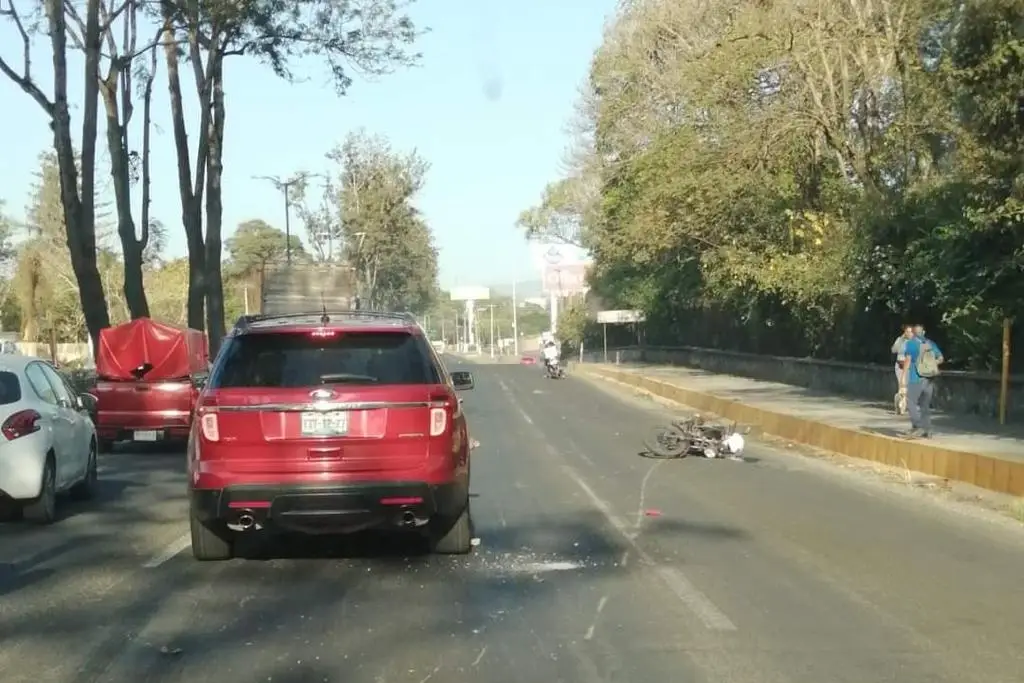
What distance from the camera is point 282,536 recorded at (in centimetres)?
1092

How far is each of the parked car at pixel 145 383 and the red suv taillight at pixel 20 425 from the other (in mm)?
7484

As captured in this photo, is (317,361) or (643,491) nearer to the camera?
(317,361)

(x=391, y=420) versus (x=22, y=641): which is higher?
(x=391, y=420)

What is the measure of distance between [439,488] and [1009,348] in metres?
14.8

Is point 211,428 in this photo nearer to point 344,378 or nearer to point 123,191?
point 344,378

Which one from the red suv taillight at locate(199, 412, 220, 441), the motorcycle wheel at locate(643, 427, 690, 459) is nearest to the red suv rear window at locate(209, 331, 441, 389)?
the red suv taillight at locate(199, 412, 220, 441)

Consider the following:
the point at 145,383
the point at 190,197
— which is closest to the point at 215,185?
the point at 190,197

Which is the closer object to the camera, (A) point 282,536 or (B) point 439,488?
(B) point 439,488

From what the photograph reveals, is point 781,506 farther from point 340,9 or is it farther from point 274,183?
point 274,183

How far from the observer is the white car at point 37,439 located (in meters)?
11.5

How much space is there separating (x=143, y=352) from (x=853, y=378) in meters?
16.7

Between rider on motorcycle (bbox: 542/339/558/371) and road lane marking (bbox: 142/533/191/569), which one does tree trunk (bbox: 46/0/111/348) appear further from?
rider on motorcycle (bbox: 542/339/558/371)

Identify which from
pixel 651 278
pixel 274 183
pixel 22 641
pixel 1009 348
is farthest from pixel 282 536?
pixel 274 183

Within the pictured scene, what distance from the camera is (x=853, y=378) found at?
Answer: 29875 mm
